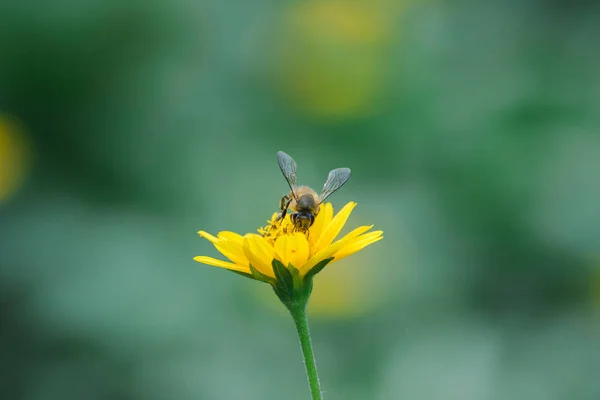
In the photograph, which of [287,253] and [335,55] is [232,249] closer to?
[287,253]

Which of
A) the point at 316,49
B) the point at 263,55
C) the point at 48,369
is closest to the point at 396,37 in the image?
the point at 316,49

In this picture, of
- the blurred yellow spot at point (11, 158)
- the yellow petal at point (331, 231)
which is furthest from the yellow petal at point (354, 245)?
the blurred yellow spot at point (11, 158)

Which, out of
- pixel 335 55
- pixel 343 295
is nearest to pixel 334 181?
pixel 343 295

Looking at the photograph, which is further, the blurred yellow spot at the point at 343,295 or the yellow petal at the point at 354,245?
the blurred yellow spot at the point at 343,295

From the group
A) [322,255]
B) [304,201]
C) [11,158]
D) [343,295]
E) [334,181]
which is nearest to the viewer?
[322,255]

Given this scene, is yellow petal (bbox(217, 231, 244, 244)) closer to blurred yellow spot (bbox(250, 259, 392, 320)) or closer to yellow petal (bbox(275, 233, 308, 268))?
yellow petal (bbox(275, 233, 308, 268))

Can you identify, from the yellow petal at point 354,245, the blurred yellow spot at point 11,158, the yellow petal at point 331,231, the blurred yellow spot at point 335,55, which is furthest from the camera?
the blurred yellow spot at point 335,55

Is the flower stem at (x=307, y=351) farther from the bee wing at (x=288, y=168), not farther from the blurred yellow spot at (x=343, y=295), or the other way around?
the blurred yellow spot at (x=343, y=295)
